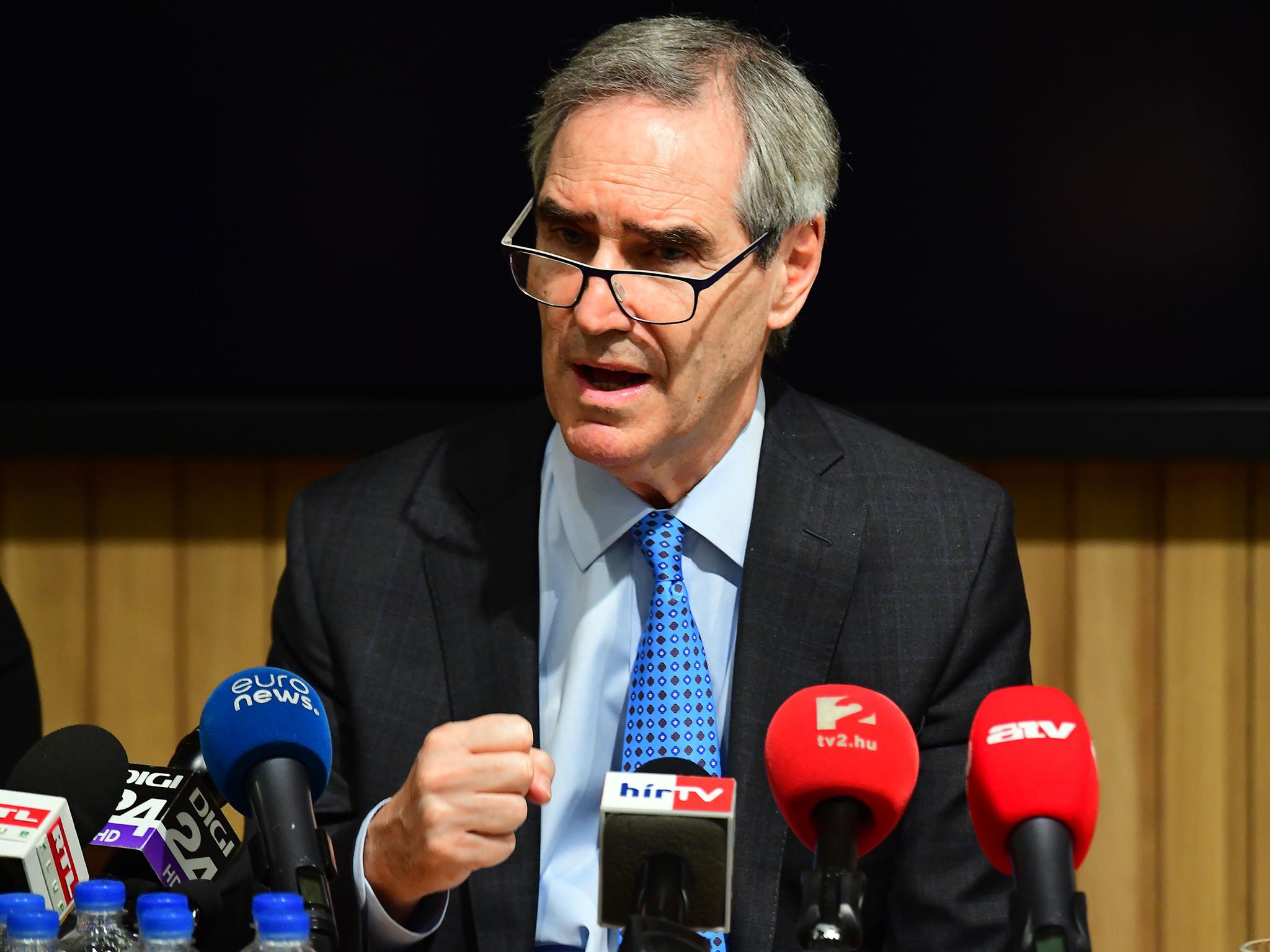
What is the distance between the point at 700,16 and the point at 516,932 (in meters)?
1.48

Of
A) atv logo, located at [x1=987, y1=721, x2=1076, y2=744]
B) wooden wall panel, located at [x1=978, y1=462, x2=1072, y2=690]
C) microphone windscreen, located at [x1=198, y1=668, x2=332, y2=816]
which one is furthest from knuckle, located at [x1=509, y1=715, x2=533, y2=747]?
wooden wall panel, located at [x1=978, y1=462, x2=1072, y2=690]

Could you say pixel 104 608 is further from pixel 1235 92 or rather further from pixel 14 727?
pixel 1235 92

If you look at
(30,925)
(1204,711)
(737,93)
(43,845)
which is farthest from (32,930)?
(1204,711)

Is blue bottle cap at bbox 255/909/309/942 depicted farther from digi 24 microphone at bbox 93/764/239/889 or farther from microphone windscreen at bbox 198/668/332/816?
digi 24 microphone at bbox 93/764/239/889

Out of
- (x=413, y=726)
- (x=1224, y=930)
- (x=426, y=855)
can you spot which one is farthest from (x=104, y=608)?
(x=1224, y=930)

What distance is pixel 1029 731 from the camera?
1.06 meters

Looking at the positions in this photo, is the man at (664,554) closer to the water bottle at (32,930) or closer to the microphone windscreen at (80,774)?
the microphone windscreen at (80,774)

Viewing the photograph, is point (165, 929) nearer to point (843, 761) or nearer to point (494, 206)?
point (843, 761)

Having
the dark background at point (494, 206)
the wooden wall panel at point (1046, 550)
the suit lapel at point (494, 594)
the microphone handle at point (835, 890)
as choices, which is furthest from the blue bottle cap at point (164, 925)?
the wooden wall panel at point (1046, 550)

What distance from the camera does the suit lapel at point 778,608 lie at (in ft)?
5.37

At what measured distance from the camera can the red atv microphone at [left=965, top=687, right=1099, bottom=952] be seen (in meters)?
0.93

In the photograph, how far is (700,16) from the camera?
2391 millimetres

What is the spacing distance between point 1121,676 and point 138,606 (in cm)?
174

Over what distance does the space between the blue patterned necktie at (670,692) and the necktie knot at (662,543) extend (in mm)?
24
